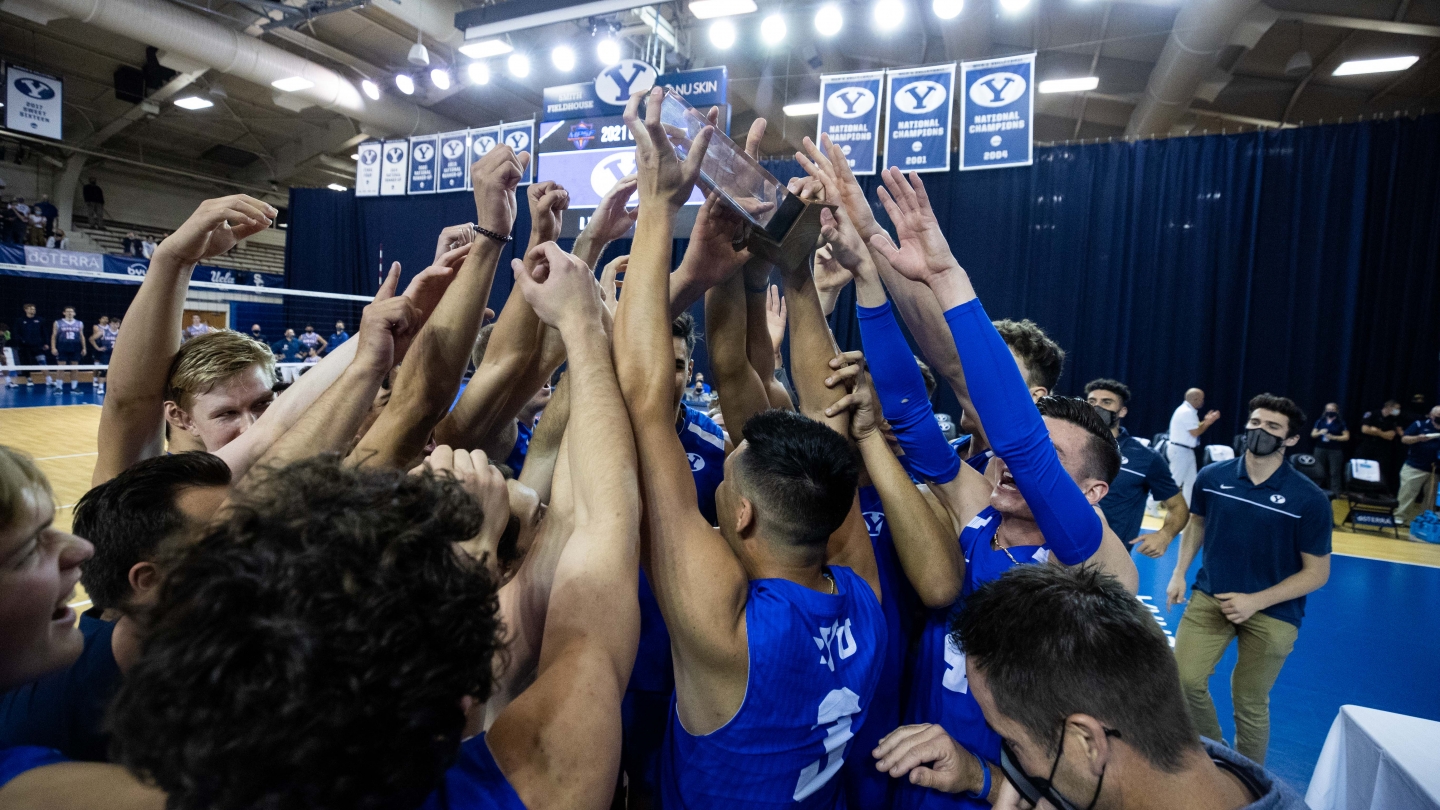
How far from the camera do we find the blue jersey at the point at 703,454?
94.8 inches

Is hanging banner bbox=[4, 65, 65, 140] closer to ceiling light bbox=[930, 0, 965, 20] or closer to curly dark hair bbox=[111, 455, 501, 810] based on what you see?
ceiling light bbox=[930, 0, 965, 20]

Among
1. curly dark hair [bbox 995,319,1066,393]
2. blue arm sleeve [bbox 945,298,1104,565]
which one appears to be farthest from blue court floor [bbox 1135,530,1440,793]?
blue arm sleeve [bbox 945,298,1104,565]

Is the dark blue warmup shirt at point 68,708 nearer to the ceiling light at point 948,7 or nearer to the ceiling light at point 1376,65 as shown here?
the ceiling light at point 948,7

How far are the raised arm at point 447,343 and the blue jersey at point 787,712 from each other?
3.02 feet

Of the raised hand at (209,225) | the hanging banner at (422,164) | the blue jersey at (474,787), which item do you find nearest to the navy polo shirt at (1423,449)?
the blue jersey at (474,787)

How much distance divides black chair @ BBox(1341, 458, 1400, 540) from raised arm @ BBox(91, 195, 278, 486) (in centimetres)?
1152

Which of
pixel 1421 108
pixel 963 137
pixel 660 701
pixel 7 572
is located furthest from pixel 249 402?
pixel 1421 108

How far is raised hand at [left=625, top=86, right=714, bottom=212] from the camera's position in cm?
129

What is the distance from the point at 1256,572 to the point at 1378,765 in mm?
1515

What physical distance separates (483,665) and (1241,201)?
40.6ft

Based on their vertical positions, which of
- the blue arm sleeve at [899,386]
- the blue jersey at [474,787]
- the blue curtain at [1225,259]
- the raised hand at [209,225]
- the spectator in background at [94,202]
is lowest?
the blue jersey at [474,787]

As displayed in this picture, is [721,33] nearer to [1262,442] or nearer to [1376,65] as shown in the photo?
[1262,442]

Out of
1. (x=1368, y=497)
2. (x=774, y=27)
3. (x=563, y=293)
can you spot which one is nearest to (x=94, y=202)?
(x=774, y=27)

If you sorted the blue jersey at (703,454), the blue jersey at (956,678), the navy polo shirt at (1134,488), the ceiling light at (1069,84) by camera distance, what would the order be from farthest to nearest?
the ceiling light at (1069,84)
the navy polo shirt at (1134,488)
the blue jersey at (703,454)
the blue jersey at (956,678)
